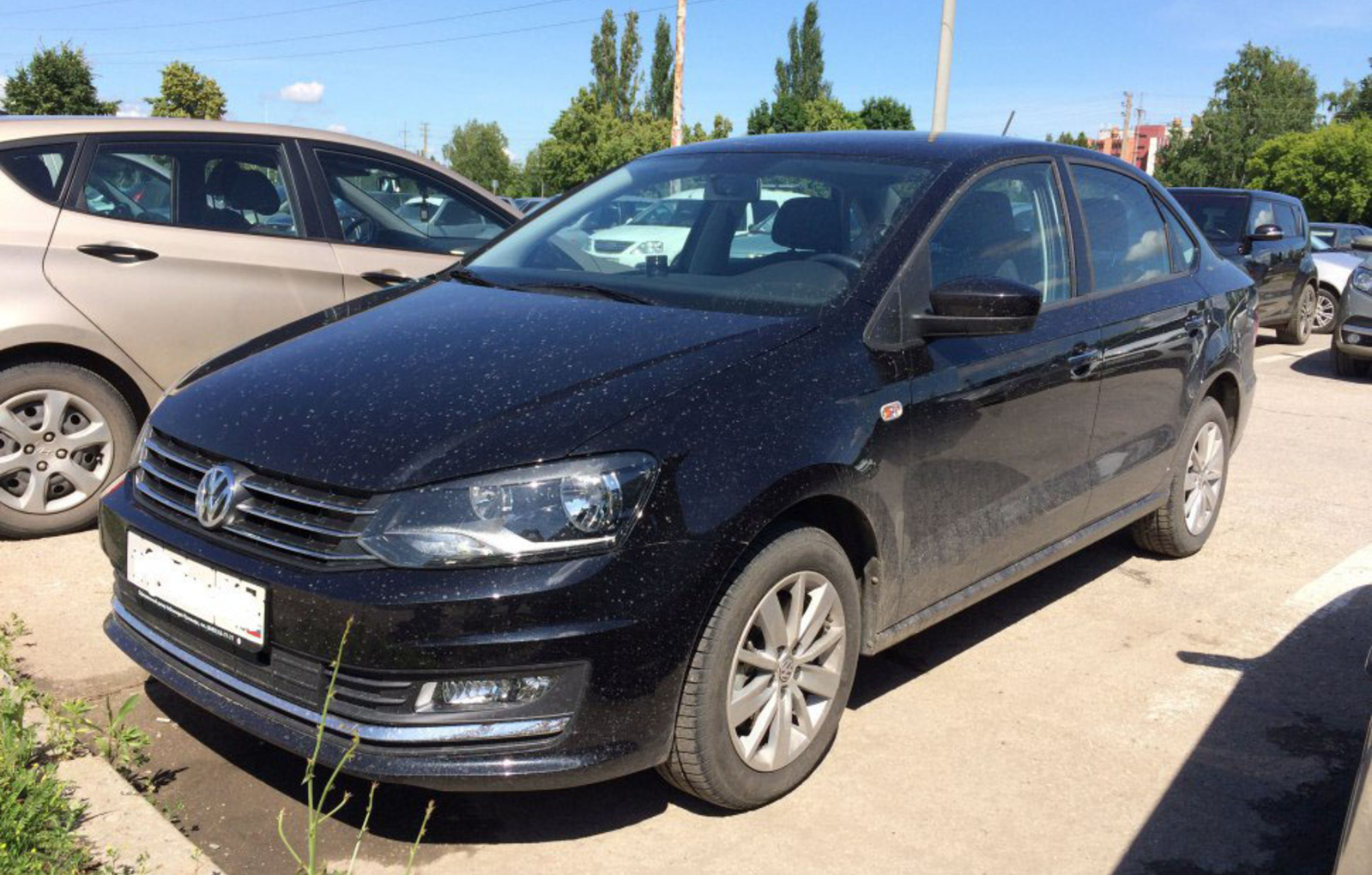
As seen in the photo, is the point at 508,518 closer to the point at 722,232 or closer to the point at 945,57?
the point at 722,232

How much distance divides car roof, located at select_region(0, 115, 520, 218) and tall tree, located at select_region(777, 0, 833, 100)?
74.0 m

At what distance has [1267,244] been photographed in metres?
13.1

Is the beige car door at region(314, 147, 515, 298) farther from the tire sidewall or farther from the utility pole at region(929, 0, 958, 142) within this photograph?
the utility pole at region(929, 0, 958, 142)

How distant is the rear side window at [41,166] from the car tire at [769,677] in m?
3.61

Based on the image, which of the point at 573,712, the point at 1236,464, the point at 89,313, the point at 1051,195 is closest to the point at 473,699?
the point at 573,712

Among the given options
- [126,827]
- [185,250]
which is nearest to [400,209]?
[185,250]

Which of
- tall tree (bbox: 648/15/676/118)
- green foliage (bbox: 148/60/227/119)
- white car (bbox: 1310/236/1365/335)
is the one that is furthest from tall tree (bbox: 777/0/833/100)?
Result: white car (bbox: 1310/236/1365/335)

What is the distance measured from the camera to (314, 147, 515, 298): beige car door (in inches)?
215

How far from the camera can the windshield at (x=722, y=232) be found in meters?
3.48

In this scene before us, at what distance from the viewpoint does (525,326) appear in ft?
10.8

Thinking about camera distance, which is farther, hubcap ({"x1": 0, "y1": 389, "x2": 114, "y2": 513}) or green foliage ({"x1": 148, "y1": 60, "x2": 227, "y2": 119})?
green foliage ({"x1": 148, "y1": 60, "x2": 227, "y2": 119})

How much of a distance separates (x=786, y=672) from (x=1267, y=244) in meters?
12.0

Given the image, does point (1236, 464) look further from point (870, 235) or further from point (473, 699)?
point (473, 699)

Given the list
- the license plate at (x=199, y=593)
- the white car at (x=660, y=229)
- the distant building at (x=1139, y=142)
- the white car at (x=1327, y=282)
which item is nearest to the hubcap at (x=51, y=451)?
the license plate at (x=199, y=593)
